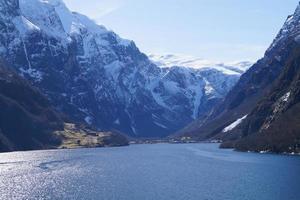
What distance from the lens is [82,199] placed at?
16488 centimetres

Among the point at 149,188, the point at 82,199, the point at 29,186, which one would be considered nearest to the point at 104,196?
the point at 82,199

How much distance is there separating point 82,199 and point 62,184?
34.6 metres

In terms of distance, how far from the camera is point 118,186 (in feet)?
641

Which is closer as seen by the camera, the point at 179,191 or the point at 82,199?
the point at 82,199

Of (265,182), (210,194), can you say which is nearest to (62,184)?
(210,194)

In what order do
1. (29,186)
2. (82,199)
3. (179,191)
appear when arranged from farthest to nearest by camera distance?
(29,186), (179,191), (82,199)

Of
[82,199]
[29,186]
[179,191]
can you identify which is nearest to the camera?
[82,199]

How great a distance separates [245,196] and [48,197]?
54.6 metres

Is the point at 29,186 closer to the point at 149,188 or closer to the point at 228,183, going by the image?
the point at 149,188

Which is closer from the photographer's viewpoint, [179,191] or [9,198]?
[9,198]

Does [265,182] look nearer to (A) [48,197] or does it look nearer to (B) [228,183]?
(B) [228,183]

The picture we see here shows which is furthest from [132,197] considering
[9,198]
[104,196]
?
[9,198]

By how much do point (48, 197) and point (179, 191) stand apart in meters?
39.1

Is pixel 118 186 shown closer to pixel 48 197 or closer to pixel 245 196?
pixel 48 197
